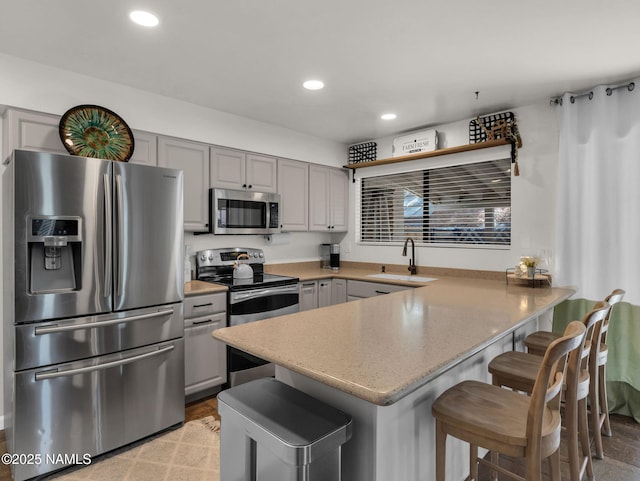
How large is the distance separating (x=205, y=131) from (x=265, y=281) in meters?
1.42

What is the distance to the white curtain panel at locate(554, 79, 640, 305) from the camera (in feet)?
8.80

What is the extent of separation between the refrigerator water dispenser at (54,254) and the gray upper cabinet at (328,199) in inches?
96.8

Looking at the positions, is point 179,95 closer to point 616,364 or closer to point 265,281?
point 265,281

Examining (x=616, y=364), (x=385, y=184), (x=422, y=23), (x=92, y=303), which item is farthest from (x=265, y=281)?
(x=616, y=364)

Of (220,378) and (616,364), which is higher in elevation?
(616,364)

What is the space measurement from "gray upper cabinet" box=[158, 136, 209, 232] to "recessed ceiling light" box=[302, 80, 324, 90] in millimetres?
1077

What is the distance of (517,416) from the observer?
4.54 ft

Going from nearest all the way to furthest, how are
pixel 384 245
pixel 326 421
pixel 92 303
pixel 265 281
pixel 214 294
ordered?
pixel 326 421 → pixel 92 303 → pixel 214 294 → pixel 265 281 → pixel 384 245

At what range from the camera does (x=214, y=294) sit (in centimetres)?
298

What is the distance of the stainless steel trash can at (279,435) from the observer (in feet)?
3.70

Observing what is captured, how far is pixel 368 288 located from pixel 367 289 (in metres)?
0.02

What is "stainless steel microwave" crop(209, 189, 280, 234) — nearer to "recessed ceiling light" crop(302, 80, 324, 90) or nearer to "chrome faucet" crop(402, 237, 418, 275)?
"recessed ceiling light" crop(302, 80, 324, 90)

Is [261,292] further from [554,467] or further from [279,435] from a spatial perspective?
[554,467]

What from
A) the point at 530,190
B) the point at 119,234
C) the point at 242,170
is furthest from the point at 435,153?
the point at 119,234
